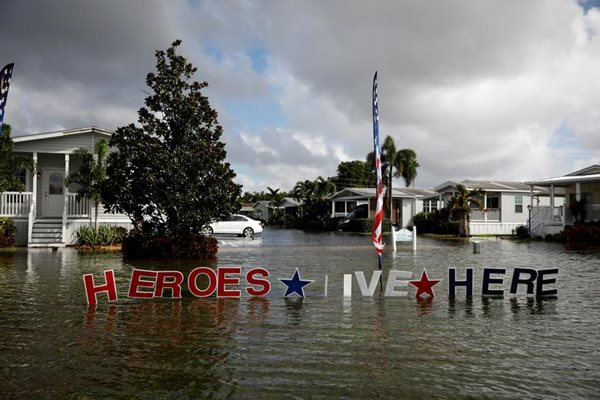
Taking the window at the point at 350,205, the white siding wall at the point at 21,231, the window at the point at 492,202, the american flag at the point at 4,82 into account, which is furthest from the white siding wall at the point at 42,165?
the window at the point at 350,205

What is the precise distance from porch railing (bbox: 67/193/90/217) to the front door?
81cm

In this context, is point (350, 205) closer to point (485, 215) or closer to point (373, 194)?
point (373, 194)

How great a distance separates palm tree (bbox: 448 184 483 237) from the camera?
123 ft

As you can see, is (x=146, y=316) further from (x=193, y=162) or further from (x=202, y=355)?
(x=193, y=162)

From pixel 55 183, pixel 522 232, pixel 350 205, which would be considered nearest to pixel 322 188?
pixel 350 205

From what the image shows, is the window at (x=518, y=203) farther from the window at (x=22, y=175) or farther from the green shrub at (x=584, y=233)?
the window at (x=22, y=175)

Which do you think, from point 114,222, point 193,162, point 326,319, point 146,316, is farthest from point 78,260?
point 326,319

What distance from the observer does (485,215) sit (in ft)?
141

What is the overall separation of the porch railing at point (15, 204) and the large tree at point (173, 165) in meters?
7.15

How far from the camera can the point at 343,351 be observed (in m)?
6.79

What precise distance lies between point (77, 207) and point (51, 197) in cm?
166

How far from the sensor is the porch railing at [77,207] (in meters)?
25.3

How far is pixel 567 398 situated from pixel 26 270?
14.6 m

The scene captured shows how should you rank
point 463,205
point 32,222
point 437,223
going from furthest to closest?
point 437,223
point 463,205
point 32,222
